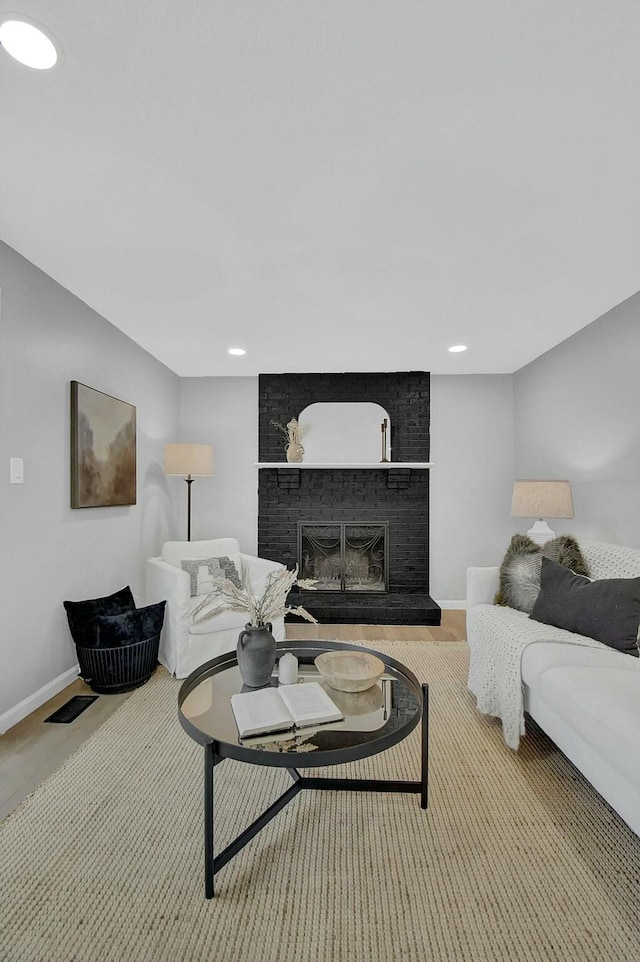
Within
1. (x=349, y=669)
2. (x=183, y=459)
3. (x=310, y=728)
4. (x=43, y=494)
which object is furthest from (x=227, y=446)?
(x=310, y=728)

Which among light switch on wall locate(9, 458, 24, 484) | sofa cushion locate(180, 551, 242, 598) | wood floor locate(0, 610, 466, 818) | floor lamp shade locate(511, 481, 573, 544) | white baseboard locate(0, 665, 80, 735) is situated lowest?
wood floor locate(0, 610, 466, 818)

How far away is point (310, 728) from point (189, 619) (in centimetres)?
162

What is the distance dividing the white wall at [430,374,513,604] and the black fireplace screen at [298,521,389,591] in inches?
21.2

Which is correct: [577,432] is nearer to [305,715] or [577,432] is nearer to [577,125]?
[577,125]

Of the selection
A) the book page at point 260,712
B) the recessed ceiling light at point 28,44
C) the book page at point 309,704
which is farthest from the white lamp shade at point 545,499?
the recessed ceiling light at point 28,44

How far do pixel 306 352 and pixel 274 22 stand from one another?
2.83m

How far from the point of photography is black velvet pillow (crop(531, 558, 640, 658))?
2.21 metres

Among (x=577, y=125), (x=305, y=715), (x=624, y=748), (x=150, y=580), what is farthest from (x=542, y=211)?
(x=150, y=580)

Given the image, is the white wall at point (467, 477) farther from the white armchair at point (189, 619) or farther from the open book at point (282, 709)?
the open book at point (282, 709)

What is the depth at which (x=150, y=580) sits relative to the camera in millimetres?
3547

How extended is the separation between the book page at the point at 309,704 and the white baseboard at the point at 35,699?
1520 millimetres

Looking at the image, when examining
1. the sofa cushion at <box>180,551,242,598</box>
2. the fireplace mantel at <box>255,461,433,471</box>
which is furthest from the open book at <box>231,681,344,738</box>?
the fireplace mantel at <box>255,461,433,471</box>

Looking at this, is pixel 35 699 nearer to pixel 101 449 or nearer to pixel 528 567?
pixel 101 449

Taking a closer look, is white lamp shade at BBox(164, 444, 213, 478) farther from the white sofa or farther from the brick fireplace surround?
the white sofa
